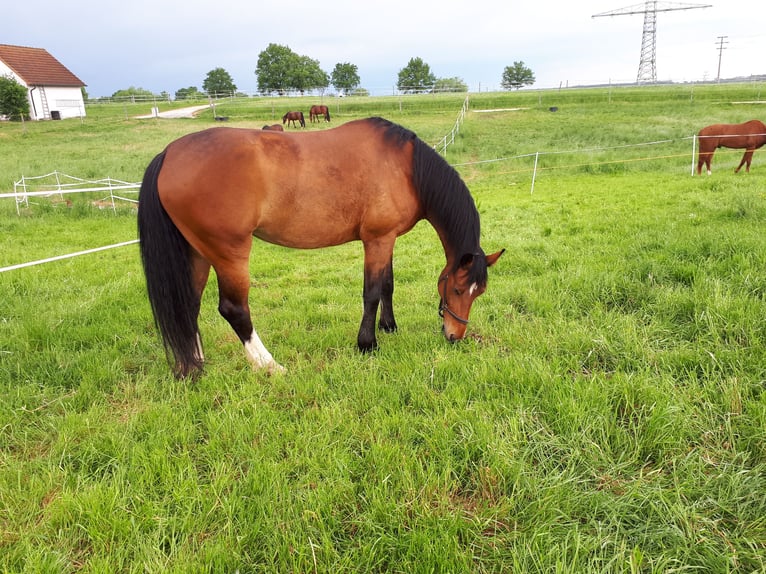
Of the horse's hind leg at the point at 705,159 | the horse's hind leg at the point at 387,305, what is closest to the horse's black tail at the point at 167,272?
the horse's hind leg at the point at 387,305

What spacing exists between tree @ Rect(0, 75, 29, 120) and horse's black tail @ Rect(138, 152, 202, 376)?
1684 inches

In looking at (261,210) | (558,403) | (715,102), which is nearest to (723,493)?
(558,403)

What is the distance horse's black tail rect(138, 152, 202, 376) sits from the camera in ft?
9.53

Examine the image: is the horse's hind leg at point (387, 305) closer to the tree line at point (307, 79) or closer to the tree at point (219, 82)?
the tree line at point (307, 79)

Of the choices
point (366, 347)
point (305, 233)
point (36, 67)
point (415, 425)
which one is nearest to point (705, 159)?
point (366, 347)

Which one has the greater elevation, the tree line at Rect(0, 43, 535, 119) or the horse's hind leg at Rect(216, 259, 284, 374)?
the tree line at Rect(0, 43, 535, 119)

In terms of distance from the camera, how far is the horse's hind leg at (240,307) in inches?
120

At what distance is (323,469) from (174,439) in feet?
3.05

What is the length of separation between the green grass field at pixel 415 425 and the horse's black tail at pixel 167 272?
29 cm

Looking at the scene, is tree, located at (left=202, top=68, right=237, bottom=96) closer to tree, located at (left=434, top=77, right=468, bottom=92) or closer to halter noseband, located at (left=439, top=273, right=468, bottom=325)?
tree, located at (left=434, top=77, right=468, bottom=92)

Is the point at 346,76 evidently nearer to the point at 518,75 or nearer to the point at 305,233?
the point at 518,75

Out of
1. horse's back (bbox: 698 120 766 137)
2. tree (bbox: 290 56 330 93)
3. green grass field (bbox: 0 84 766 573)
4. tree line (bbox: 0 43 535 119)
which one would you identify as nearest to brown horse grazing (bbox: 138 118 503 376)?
green grass field (bbox: 0 84 766 573)

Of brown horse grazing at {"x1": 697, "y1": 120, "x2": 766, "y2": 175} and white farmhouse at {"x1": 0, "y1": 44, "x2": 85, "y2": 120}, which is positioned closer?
brown horse grazing at {"x1": 697, "y1": 120, "x2": 766, "y2": 175}

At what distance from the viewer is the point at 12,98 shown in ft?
111
